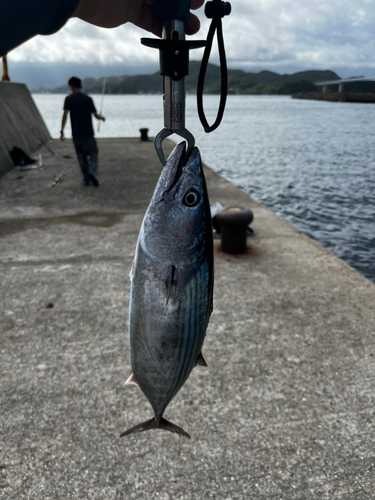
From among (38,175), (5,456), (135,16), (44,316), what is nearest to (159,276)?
(135,16)

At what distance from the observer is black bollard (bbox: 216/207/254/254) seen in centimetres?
589

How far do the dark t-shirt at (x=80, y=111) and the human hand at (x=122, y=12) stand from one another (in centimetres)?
791

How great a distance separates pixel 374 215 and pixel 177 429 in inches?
562

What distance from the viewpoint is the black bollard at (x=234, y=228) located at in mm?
5887

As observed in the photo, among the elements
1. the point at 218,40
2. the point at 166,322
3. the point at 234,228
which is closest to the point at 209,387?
the point at 166,322

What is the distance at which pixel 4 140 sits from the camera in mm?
12023

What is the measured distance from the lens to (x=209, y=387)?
3.41 metres

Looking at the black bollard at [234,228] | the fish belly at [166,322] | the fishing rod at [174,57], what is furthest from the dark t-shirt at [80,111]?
the fish belly at [166,322]

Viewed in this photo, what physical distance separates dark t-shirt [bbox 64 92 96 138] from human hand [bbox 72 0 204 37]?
7.91 meters

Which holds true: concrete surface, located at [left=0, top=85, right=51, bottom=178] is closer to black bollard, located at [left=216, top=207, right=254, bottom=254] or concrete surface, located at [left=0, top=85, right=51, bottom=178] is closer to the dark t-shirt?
the dark t-shirt

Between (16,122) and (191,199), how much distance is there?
1448cm

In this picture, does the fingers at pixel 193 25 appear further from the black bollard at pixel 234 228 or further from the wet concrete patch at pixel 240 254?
the wet concrete patch at pixel 240 254

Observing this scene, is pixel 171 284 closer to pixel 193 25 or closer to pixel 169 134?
pixel 169 134

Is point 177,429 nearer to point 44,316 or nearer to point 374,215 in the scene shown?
point 44,316
